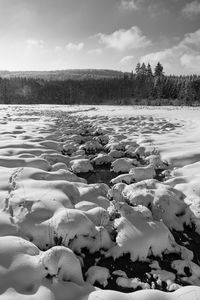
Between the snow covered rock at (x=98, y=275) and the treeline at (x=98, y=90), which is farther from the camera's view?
the treeline at (x=98, y=90)

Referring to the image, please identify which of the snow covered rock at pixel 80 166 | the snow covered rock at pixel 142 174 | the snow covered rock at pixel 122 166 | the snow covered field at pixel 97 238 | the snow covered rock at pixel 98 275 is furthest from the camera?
the snow covered rock at pixel 122 166

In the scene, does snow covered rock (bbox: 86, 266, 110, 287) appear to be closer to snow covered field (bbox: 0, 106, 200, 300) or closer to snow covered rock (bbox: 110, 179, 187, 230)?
snow covered field (bbox: 0, 106, 200, 300)

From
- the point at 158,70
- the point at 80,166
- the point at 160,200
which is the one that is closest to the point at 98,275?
the point at 160,200

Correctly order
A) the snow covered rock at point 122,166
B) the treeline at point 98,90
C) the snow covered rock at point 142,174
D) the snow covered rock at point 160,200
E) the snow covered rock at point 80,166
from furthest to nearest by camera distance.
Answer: the treeline at point 98,90 < the snow covered rock at point 122,166 < the snow covered rock at point 80,166 < the snow covered rock at point 142,174 < the snow covered rock at point 160,200

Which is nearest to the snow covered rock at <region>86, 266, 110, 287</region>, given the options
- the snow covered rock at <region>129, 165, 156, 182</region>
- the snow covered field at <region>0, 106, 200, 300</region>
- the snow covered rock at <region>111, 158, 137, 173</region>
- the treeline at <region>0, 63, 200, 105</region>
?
the snow covered field at <region>0, 106, 200, 300</region>

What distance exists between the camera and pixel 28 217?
4.35 m

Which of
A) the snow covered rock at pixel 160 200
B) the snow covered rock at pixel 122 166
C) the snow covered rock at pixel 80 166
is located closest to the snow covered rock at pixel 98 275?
the snow covered rock at pixel 160 200

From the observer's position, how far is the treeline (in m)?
74.2

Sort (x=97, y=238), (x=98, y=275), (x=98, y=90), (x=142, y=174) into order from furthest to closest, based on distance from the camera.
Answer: (x=98, y=90), (x=142, y=174), (x=97, y=238), (x=98, y=275)

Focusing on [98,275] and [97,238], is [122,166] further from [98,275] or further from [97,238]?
[98,275]

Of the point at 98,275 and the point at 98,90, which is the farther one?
the point at 98,90

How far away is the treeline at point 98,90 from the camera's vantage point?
244ft

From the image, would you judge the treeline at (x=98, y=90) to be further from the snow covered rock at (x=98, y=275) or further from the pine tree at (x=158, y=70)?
the snow covered rock at (x=98, y=275)

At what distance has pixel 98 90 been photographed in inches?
3706
